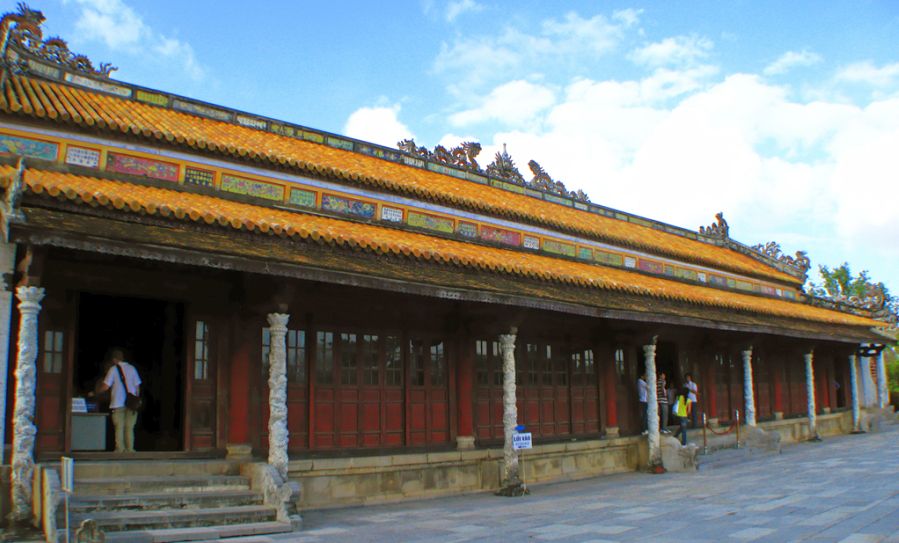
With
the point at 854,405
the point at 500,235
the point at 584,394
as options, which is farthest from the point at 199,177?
the point at 854,405

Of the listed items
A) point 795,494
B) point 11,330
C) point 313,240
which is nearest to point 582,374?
point 795,494

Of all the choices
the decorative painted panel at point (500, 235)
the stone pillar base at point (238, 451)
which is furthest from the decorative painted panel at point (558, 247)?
the stone pillar base at point (238, 451)

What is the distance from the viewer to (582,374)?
56.8ft

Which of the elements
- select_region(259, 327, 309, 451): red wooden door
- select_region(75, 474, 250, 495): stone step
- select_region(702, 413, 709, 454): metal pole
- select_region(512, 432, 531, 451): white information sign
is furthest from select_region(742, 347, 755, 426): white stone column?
select_region(75, 474, 250, 495): stone step

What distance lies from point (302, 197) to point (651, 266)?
11635 mm

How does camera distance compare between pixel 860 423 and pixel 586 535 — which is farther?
pixel 860 423

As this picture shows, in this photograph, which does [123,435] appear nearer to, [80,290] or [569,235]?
[80,290]

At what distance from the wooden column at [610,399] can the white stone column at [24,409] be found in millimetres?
12023

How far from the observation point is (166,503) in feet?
31.2

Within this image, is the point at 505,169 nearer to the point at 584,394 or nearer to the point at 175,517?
the point at 584,394

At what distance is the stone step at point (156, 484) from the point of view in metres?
9.41

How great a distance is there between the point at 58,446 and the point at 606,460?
11276 millimetres

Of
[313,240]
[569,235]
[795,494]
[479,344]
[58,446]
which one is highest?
[569,235]

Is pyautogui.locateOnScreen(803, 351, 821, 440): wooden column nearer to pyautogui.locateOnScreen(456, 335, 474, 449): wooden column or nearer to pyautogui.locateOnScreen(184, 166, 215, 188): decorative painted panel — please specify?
pyautogui.locateOnScreen(456, 335, 474, 449): wooden column
